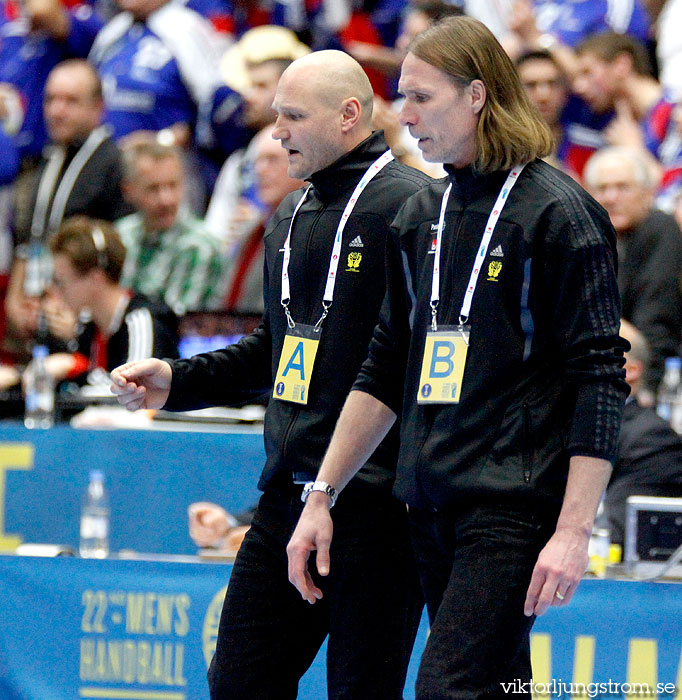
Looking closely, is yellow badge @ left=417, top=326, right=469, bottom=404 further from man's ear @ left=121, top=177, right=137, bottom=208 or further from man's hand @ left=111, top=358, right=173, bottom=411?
man's ear @ left=121, top=177, right=137, bottom=208

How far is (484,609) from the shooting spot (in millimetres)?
2506

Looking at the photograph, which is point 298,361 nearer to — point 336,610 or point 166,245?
point 336,610

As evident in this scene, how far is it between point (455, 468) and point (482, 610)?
0.27 metres

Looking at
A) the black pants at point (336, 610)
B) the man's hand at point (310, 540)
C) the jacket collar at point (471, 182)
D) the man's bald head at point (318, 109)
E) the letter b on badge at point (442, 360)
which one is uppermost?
the man's bald head at point (318, 109)

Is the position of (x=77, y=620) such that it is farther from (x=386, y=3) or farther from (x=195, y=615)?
(x=386, y=3)

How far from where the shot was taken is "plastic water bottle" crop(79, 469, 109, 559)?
5.53 metres

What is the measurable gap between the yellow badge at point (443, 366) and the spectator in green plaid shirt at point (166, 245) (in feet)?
15.1

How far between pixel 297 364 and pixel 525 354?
2.15 ft

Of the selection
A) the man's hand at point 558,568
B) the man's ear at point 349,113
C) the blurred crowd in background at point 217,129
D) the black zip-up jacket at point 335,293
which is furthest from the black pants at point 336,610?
the blurred crowd in background at point 217,129

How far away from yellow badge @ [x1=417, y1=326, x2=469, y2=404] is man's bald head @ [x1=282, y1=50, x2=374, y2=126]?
0.71m

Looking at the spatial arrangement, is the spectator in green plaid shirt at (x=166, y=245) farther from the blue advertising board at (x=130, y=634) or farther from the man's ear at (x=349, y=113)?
the man's ear at (x=349, y=113)

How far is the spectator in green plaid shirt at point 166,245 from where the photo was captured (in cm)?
728

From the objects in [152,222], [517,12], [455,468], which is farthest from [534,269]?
[517,12]

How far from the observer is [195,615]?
4.20 metres
